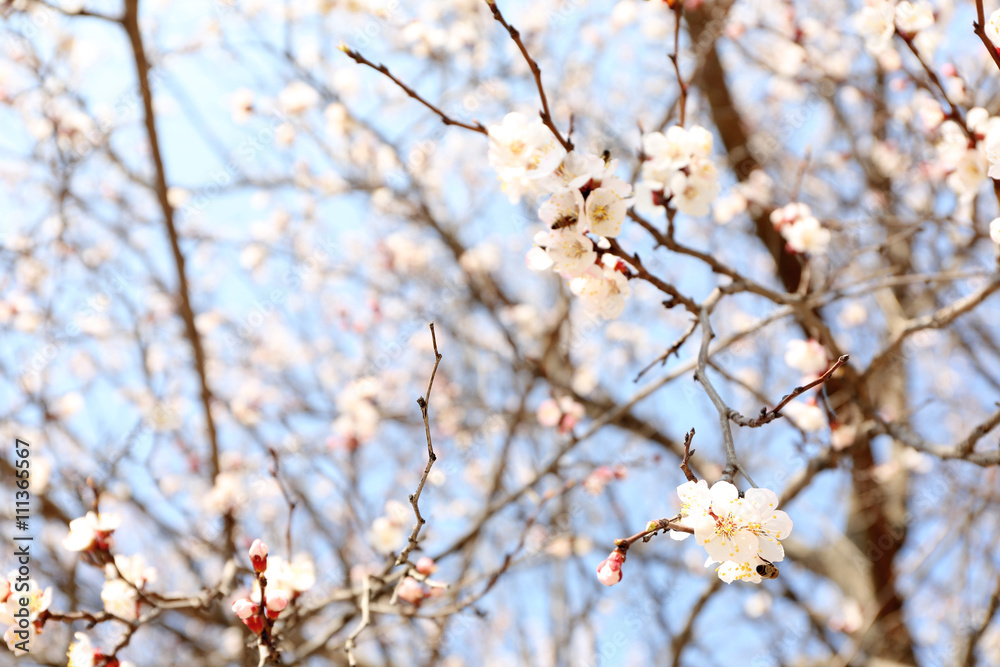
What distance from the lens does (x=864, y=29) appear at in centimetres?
201

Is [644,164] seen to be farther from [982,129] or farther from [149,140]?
[149,140]

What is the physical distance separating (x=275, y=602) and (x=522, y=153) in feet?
3.81

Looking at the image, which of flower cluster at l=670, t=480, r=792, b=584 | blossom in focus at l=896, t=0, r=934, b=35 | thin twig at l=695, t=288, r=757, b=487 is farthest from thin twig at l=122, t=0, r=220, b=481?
blossom in focus at l=896, t=0, r=934, b=35

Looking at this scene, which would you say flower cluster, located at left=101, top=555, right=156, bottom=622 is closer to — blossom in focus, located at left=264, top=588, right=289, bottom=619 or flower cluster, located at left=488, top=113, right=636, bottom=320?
blossom in focus, located at left=264, top=588, right=289, bottom=619

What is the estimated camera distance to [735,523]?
42.2 inches

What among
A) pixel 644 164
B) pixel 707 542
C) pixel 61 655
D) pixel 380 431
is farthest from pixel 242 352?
pixel 707 542

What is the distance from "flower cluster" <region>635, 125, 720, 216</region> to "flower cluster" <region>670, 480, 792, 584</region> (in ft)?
2.84

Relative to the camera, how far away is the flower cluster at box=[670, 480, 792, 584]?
1041 millimetres

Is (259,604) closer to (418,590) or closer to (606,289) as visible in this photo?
(418,590)

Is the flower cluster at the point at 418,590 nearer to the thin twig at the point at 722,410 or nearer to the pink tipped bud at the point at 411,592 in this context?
the pink tipped bud at the point at 411,592

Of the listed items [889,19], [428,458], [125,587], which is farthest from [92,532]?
[889,19]

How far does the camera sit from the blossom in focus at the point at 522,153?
135 cm

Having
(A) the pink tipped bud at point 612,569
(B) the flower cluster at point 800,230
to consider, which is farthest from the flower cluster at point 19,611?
(B) the flower cluster at point 800,230

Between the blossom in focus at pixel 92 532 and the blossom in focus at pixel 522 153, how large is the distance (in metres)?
1.41
